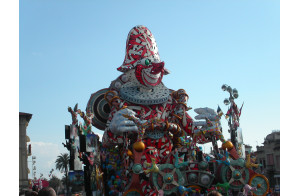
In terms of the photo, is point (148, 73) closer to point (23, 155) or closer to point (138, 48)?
point (138, 48)

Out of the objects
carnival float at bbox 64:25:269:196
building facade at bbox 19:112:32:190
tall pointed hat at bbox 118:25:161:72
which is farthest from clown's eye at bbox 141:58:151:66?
building facade at bbox 19:112:32:190

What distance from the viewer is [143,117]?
14727 mm

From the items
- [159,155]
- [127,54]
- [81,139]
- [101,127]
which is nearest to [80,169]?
[81,139]

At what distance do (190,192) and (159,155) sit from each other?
213 centimetres

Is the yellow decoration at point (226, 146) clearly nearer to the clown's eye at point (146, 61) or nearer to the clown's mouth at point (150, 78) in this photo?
the clown's mouth at point (150, 78)

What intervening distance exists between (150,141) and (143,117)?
1062mm

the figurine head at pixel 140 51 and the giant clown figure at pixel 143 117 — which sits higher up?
the figurine head at pixel 140 51

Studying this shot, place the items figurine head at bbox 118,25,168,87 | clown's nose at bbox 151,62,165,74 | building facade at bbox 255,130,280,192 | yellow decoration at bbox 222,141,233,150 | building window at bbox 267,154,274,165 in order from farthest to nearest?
building window at bbox 267,154,274,165
building facade at bbox 255,130,280,192
figurine head at bbox 118,25,168,87
clown's nose at bbox 151,62,165,74
yellow decoration at bbox 222,141,233,150

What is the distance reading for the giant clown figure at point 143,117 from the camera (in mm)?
13969

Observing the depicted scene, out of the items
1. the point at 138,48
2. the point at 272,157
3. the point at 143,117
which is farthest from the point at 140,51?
the point at 272,157

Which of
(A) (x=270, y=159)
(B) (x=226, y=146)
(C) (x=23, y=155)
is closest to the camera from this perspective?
(B) (x=226, y=146)

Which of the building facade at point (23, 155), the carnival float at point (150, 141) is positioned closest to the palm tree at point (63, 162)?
the building facade at point (23, 155)

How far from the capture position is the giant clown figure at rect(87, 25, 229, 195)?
550 inches

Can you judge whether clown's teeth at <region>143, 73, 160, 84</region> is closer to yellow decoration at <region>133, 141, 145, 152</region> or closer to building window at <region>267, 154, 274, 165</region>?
yellow decoration at <region>133, 141, 145, 152</region>
